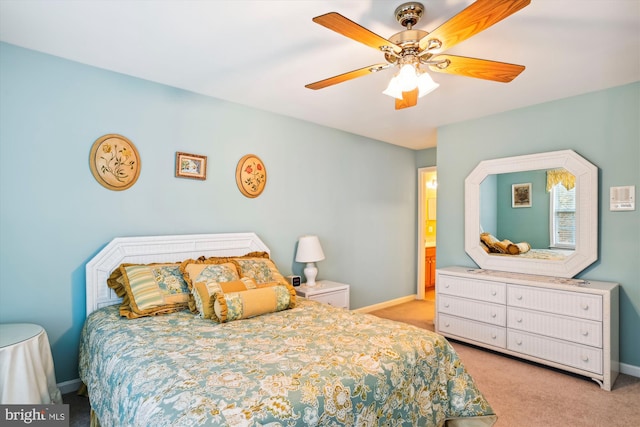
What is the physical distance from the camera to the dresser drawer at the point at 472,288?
10.6 ft

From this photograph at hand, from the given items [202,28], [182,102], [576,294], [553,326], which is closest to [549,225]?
[576,294]

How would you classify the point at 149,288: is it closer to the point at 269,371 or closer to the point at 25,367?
the point at 25,367

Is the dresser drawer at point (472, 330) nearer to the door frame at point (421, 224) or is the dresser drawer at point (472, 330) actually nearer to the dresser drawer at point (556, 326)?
the dresser drawer at point (556, 326)

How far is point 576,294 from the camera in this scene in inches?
109

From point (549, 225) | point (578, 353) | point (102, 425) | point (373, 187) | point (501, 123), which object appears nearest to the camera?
point (102, 425)

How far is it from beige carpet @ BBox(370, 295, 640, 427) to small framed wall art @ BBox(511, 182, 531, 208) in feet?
4.84

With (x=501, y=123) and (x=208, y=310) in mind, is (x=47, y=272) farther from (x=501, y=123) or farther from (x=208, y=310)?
(x=501, y=123)

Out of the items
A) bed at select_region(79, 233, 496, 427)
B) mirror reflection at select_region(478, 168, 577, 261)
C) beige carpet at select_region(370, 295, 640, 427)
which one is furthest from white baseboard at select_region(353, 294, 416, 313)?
bed at select_region(79, 233, 496, 427)

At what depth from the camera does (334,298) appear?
3.56 metres

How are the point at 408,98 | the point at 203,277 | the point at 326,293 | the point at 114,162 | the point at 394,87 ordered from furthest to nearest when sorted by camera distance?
the point at 326,293 → the point at 114,162 → the point at 203,277 → the point at 408,98 → the point at 394,87

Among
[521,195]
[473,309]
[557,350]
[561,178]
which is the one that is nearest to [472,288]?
[473,309]

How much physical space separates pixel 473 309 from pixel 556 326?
702mm

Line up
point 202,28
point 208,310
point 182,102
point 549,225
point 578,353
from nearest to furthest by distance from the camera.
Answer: point 202,28 → point 208,310 → point 578,353 → point 182,102 → point 549,225

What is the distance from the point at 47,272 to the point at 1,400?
0.84m
